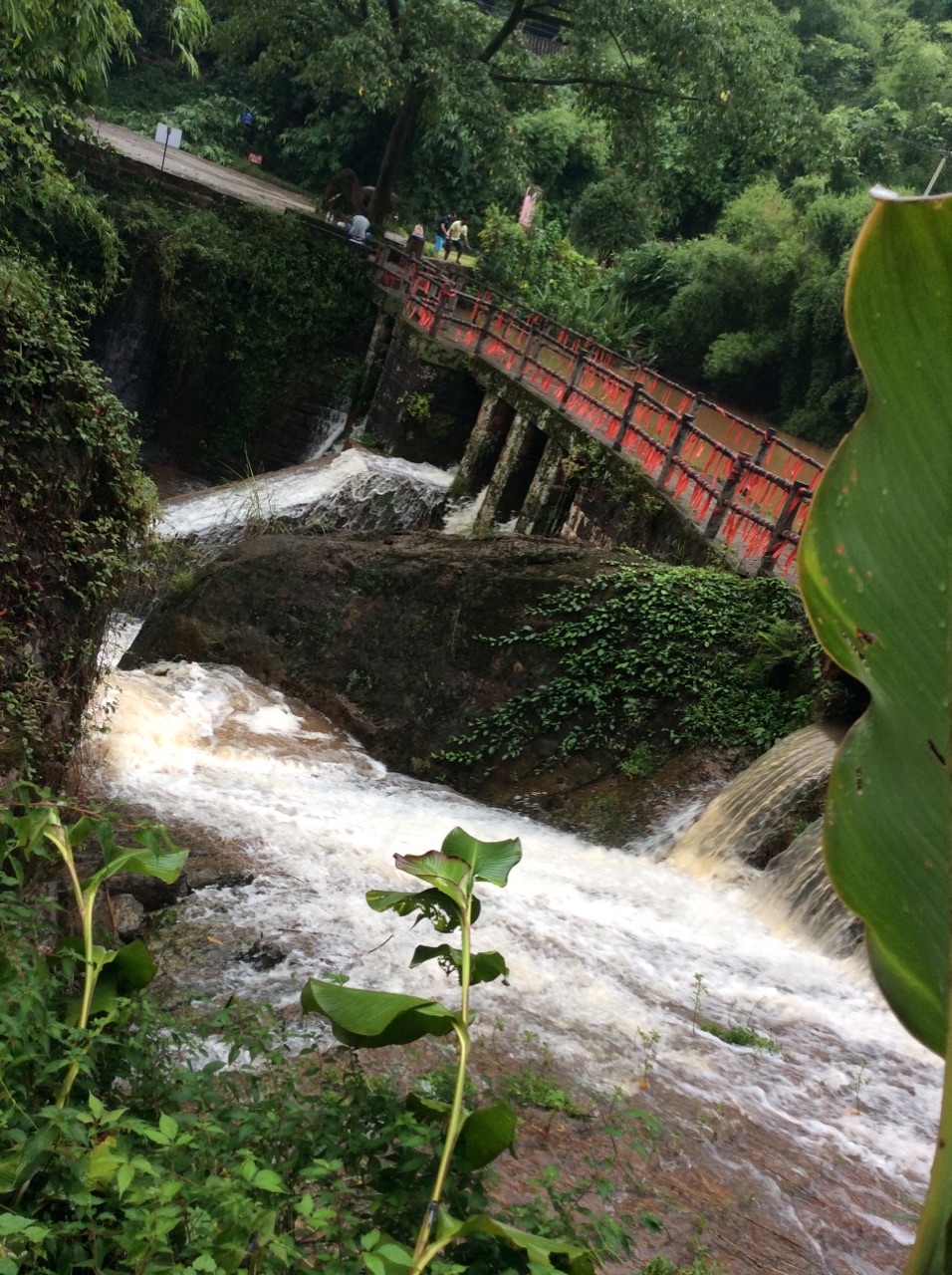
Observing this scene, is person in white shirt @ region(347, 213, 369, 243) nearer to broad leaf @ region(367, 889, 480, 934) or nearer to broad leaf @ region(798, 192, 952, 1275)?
broad leaf @ region(367, 889, 480, 934)

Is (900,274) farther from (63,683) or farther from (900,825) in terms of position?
(63,683)

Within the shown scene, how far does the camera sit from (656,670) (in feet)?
28.0

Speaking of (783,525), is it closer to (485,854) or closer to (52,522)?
(52,522)

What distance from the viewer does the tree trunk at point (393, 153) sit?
19.8 meters

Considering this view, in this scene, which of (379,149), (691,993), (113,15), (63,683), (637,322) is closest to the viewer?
(691,993)

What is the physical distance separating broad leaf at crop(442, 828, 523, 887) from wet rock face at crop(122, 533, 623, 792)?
21.6 ft

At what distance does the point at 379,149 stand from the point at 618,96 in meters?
9.81

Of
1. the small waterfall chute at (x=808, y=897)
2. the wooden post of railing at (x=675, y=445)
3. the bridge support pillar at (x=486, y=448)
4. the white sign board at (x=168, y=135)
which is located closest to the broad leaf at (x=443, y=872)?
the small waterfall chute at (x=808, y=897)

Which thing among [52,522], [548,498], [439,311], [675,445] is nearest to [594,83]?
[439,311]

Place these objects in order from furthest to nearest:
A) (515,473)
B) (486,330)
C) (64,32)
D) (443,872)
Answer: (486,330)
(515,473)
(64,32)
(443,872)

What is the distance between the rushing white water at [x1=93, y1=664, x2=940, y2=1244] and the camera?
4.94 m

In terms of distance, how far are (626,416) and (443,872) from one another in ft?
35.5

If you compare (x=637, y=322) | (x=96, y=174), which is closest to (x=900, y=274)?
(x=96, y=174)

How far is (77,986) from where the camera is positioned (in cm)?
237
